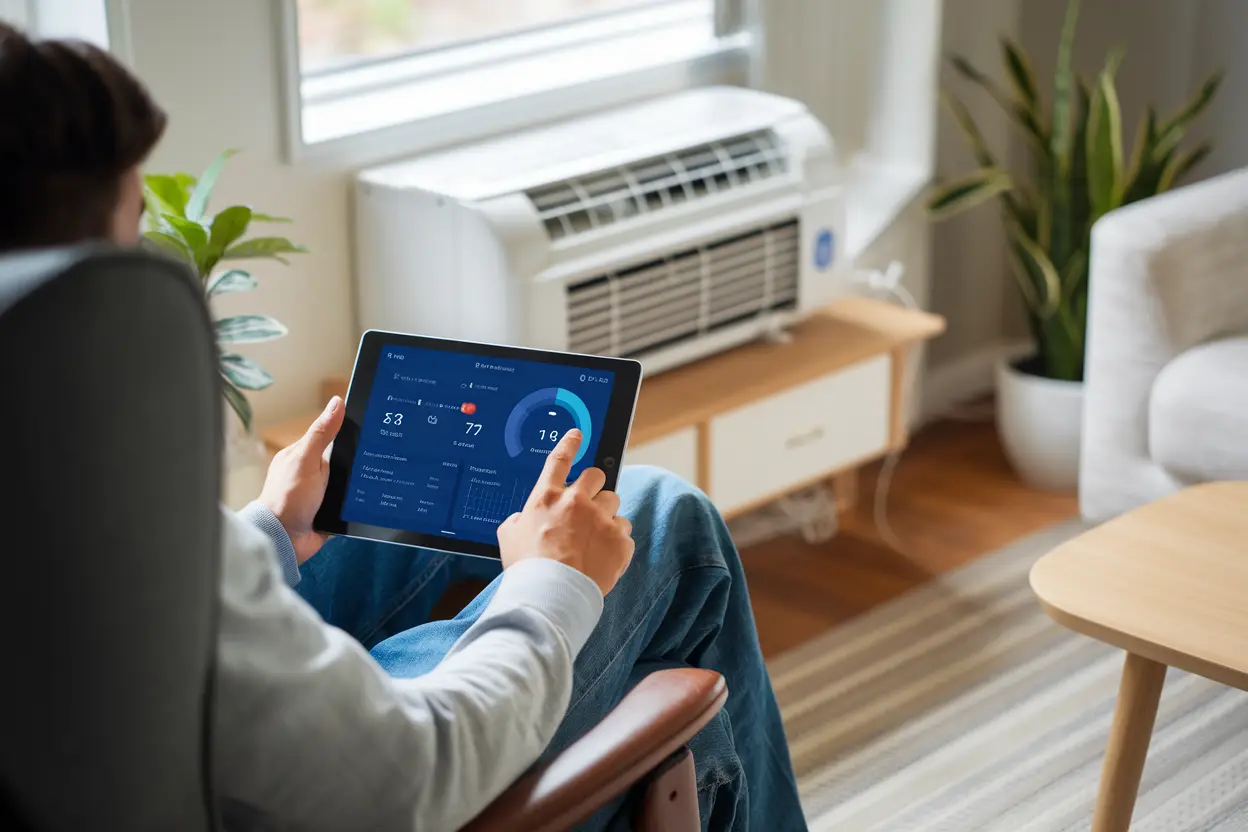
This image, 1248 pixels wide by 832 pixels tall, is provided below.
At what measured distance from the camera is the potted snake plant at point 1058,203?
2.68m

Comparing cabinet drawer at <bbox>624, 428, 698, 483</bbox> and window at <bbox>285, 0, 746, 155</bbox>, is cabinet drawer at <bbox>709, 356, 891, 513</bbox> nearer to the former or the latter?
cabinet drawer at <bbox>624, 428, 698, 483</bbox>

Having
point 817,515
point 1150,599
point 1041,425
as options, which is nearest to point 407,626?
point 1150,599

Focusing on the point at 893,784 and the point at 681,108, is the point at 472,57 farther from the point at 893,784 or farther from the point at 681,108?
the point at 893,784

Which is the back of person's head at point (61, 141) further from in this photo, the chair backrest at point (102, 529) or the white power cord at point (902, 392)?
the white power cord at point (902, 392)

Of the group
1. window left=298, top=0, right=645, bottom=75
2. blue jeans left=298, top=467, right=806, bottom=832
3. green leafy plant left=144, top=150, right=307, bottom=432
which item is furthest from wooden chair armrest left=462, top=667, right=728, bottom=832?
window left=298, top=0, right=645, bottom=75

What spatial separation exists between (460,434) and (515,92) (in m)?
1.26

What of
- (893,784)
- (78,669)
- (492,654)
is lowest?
(893,784)

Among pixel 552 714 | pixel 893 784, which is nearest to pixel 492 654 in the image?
pixel 552 714

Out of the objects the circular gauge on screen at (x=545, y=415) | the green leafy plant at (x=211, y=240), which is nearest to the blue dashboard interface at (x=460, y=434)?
the circular gauge on screen at (x=545, y=415)

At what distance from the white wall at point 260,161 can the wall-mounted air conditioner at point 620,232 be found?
5cm

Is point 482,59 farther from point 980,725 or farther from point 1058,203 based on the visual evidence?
point 980,725

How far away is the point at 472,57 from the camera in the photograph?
2521mm

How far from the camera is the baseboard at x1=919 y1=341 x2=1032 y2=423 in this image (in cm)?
322

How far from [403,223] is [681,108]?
587mm
